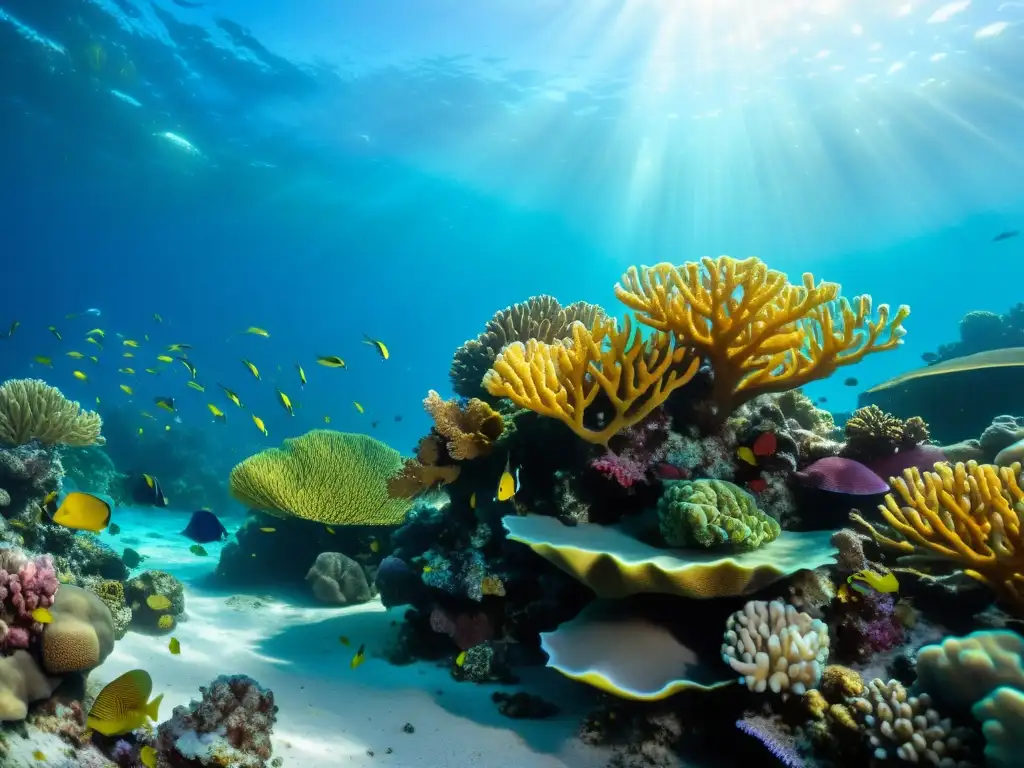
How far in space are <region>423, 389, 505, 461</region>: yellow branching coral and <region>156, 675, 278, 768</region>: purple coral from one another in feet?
7.45

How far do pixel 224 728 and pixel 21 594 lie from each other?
5.30 feet

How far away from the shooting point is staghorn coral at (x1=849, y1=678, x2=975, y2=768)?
8.54 ft

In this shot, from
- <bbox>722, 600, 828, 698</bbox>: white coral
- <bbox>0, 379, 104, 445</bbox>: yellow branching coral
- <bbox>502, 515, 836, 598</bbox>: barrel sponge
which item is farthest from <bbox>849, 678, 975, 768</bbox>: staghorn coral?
<bbox>0, 379, 104, 445</bbox>: yellow branching coral

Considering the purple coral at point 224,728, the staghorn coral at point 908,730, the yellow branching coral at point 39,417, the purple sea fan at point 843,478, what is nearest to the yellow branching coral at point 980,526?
the purple sea fan at point 843,478

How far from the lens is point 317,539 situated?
8820 millimetres

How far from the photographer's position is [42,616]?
11.4 ft

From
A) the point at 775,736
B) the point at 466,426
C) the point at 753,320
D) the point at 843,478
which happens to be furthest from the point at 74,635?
the point at 843,478

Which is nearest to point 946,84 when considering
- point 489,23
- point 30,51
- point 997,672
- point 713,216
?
point 489,23

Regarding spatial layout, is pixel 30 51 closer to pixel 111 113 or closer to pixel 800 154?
pixel 111 113

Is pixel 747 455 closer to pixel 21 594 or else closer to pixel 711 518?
pixel 711 518

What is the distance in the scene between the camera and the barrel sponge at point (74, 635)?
11.6ft

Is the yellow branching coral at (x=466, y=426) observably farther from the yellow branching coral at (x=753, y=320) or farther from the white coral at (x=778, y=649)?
the white coral at (x=778, y=649)

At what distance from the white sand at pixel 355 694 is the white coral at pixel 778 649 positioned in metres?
1.26

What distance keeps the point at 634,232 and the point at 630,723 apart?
60.3 meters
